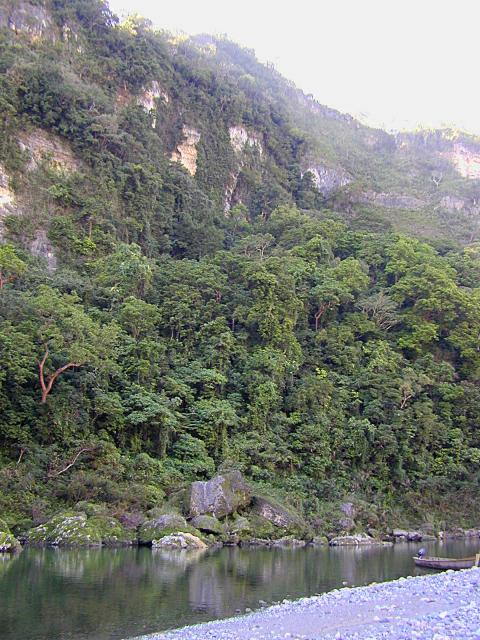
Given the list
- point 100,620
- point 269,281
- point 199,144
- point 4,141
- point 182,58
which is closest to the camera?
point 100,620

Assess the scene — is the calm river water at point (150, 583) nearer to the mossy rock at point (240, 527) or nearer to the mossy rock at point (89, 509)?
the mossy rock at point (240, 527)

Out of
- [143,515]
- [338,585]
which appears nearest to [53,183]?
[143,515]

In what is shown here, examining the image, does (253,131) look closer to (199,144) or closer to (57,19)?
(199,144)

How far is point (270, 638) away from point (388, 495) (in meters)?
27.7

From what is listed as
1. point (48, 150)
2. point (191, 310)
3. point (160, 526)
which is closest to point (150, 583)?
point (160, 526)

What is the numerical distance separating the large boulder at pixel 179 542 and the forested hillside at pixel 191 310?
2.58 meters

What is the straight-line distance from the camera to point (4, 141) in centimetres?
4731

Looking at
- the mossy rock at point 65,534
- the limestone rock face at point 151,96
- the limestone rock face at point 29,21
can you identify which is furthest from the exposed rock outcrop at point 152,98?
the mossy rock at point 65,534

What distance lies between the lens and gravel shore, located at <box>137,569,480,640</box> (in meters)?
11.1

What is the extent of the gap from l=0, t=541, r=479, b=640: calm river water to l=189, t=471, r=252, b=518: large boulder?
311cm

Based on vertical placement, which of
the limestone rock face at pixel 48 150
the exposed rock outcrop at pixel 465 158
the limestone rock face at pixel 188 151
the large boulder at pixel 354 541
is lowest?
the large boulder at pixel 354 541

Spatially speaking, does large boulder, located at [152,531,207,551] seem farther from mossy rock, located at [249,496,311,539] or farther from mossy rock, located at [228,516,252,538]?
mossy rock, located at [249,496,311,539]

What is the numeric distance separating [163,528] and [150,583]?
9349mm

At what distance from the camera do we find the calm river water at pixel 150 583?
46.0ft
